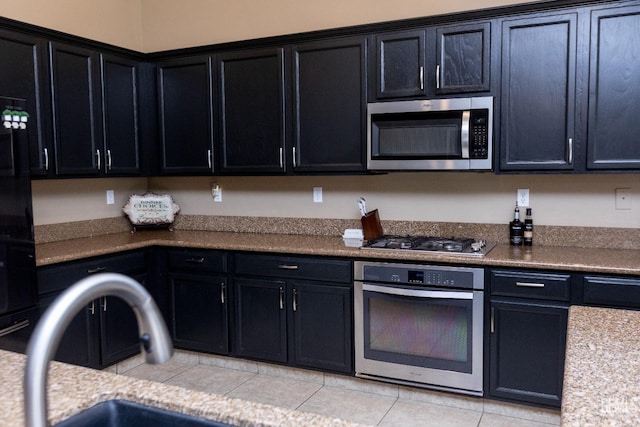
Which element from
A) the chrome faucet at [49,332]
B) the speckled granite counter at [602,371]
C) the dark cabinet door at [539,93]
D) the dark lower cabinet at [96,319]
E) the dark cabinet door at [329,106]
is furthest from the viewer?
the dark cabinet door at [329,106]

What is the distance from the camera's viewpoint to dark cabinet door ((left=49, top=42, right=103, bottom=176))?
3.40m

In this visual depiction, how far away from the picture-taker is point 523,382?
287 centimetres

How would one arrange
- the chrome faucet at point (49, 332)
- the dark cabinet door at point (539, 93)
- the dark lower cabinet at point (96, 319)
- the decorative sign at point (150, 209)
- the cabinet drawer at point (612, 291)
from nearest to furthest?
the chrome faucet at point (49, 332), the cabinet drawer at point (612, 291), the dark cabinet door at point (539, 93), the dark lower cabinet at point (96, 319), the decorative sign at point (150, 209)

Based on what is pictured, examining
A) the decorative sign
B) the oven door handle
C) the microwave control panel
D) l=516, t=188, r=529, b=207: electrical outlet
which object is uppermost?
the microwave control panel

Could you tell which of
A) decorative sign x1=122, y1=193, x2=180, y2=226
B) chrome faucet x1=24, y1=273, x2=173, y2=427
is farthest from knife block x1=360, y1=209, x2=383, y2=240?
chrome faucet x1=24, y1=273, x2=173, y2=427

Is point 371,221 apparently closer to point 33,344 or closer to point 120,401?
point 120,401

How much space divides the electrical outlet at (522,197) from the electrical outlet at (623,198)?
50cm

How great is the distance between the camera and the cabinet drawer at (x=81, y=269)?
3118mm

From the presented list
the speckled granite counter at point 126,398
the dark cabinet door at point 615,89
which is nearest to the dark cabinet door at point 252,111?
the dark cabinet door at point 615,89

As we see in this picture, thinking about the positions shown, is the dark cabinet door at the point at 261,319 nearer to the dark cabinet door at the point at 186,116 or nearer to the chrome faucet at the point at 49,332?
the dark cabinet door at the point at 186,116

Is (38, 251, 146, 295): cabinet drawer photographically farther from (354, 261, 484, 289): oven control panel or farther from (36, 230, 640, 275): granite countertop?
(354, 261, 484, 289): oven control panel

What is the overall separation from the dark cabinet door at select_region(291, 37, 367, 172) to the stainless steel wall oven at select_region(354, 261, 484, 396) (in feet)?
2.52

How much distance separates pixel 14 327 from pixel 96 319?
597 millimetres

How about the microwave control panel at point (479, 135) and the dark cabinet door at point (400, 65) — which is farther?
the dark cabinet door at point (400, 65)
